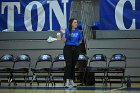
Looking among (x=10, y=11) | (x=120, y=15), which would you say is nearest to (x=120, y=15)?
(x=120, y=15)

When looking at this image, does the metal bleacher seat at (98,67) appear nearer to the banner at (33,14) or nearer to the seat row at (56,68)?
the seat row at (56,68)

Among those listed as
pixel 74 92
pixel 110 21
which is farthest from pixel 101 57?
pixel 74 92

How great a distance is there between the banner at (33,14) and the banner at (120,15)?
3.99 ft

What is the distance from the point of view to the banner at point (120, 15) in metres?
11.0

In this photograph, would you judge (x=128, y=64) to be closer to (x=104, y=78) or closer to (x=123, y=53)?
(x=123, y=53)

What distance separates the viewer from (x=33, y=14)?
456 inches

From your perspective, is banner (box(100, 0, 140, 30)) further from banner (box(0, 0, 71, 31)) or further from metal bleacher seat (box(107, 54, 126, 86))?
banner (box(0, 0, 71, 31))

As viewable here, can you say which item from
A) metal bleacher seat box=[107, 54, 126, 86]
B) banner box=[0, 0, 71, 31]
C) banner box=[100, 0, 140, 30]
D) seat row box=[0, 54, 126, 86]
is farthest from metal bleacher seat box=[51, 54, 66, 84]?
banner box=[100, 0, 140, 30]

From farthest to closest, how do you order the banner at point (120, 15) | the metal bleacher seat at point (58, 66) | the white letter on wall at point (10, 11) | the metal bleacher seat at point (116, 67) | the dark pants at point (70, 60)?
the white letter on wall at point (10, 11)
the banner at point (120, 15)
the metal bleacher seat at point (58, 66)
the metal bleacher seat at point (116, 67)
the dark pants at point (70, 60)

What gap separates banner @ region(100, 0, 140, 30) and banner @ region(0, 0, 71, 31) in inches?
47.9

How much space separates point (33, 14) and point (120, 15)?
282 cm

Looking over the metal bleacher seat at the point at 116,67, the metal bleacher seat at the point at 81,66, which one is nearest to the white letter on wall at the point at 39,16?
the metal bleacher seat at the point at 81,66

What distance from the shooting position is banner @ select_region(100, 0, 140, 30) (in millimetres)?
10953

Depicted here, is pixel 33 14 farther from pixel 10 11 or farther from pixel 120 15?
pixel 120 15
